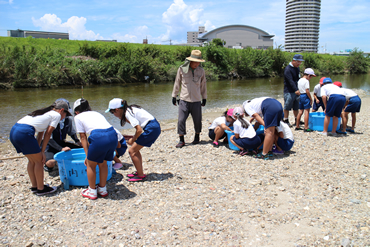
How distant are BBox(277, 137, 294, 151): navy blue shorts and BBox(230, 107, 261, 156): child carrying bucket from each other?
463mm

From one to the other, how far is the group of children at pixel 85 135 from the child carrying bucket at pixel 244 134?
2.09 m

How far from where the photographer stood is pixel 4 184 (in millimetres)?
4672

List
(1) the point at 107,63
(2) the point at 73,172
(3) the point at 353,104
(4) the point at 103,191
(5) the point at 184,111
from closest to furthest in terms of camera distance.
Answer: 1. (4) the point at 103,191
2. (2) the point at 73,172
3. (5) the point at 184,111
4. (3) the point at 353,104
5. (1) the point at 107,63

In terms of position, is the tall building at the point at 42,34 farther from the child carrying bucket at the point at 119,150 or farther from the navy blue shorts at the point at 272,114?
the navy blue shorts at the point at 272,114

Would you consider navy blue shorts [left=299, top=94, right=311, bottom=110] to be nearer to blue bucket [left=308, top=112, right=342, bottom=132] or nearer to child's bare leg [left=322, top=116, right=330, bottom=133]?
blue bucket [left=308, top=112, right=342, bottom=132]

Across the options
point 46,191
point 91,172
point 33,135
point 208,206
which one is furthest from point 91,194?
point 208,206

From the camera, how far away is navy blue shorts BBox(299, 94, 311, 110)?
26.1 ft

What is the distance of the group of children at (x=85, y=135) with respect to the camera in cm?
387

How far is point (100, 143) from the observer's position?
12.4 feet

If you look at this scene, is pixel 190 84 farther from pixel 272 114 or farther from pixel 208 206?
pixel 208 206

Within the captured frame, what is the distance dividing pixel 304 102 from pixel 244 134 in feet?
10.4

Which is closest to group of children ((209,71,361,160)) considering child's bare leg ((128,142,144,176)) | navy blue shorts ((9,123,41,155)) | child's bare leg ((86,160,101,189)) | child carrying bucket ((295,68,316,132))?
child carrying bucket ((295,68,316,132))

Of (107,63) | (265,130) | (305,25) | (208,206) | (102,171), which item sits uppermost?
(305,25)

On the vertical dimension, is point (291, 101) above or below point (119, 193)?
above
